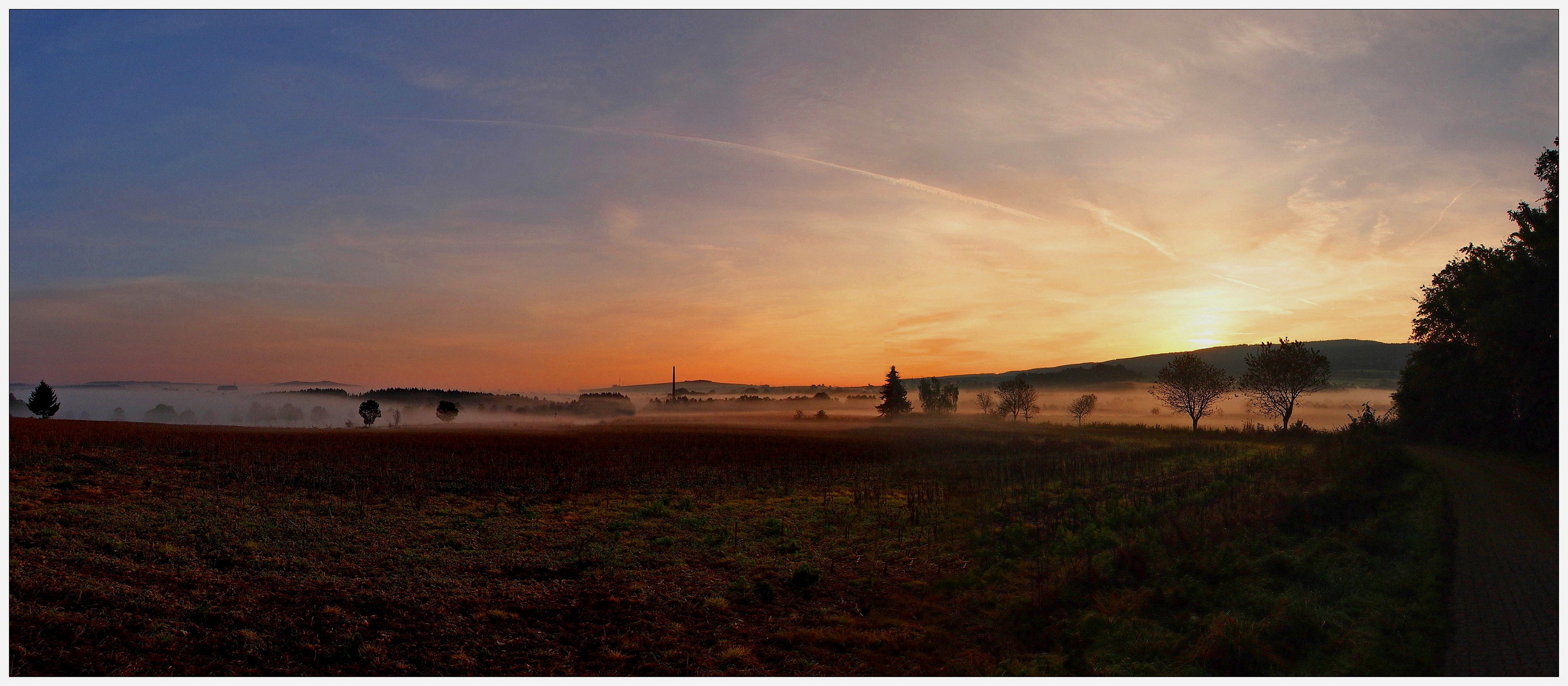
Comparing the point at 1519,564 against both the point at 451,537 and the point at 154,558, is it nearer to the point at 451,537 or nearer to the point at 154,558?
the point at 451,537

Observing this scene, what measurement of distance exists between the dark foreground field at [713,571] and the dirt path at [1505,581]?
34cm

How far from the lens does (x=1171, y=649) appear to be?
27.0 feet

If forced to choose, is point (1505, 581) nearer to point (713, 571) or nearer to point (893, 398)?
point (713, 571)

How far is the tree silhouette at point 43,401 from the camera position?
49.6m

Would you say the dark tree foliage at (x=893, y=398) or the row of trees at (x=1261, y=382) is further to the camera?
the dark tree foliage at (x=893, y=398)

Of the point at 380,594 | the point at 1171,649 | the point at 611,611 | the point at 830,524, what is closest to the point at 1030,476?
the point at 830,524

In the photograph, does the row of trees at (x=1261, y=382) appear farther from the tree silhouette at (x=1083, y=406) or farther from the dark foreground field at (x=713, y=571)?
the dark foreground field at (x=713, y=571)

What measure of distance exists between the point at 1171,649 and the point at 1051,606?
1918mm

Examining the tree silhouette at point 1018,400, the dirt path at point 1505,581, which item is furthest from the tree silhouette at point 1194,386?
the dirt path at point 1505,581

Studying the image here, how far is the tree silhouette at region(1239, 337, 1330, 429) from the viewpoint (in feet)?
165

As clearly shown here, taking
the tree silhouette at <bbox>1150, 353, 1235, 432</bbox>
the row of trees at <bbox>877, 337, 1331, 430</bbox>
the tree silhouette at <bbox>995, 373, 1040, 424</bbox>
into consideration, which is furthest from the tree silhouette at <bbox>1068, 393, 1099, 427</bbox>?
the tree silhouette at <bbox>1150, 353, 1235, 432</bbox>

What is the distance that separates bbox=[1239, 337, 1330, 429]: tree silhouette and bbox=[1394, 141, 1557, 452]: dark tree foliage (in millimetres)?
12054

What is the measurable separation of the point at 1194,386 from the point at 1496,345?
39378mm

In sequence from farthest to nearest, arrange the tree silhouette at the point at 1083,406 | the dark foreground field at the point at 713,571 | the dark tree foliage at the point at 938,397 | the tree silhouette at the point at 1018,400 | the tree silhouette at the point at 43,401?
the dark tree foliage at the point at 938,397 → the tree silhouette at the point at 1018,400 → the tree silhouette at the point at 1083,406 → the tree silhouette at the point at 43,401 → the dark foreground field at the point at 713,571
